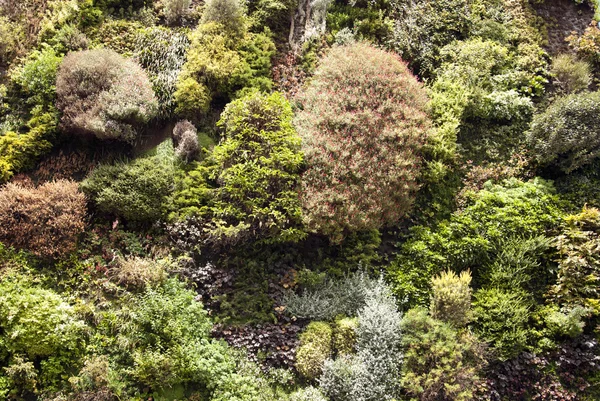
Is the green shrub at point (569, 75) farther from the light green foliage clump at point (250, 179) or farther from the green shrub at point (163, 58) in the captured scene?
the green shrub at point (163, 58)

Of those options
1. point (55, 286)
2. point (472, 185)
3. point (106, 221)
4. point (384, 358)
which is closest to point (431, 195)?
point (472, 185)

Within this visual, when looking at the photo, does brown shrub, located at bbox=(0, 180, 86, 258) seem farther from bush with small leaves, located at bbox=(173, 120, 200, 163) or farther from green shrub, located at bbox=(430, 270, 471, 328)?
green shrub, located at bbox=(430, 270, 471, 328)

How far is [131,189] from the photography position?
29.6 feet

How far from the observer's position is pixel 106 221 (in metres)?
9.28

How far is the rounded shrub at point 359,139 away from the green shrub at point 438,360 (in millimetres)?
2065

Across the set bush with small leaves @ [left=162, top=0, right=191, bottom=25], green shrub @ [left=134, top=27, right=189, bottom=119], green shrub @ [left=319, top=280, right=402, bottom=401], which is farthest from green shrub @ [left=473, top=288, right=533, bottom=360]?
bush with small leaves @ [left=162, top=0, right=191, bottom=25]

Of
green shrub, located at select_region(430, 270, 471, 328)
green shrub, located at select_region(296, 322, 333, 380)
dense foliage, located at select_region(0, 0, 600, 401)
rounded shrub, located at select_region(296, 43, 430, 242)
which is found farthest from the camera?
rounded shrub, located at select_region(296, 43, 430, 242)

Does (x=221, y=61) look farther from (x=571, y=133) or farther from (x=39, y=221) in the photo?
(x=571, y=133)

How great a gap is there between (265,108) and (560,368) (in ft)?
23.5

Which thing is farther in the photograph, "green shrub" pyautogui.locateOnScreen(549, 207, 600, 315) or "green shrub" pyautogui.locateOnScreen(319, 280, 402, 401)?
"green shrub" pyautogui.locateOnScreen(549, 207, 600, 315)

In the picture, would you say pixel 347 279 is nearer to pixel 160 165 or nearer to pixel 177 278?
pixel 177 278

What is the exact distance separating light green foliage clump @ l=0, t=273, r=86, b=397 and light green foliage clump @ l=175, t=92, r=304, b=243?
2730mm

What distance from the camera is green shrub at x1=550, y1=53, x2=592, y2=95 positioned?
37.2 feet

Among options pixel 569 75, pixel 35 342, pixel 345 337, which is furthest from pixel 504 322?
pixel 35 342
